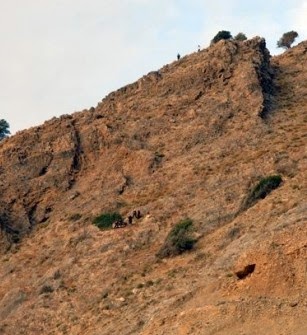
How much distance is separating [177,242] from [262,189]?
4.75 m

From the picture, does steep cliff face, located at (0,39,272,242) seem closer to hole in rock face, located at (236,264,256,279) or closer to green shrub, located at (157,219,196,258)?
green shrub, located at (157,219,196,258)

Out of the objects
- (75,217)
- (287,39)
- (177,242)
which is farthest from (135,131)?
(287,39)

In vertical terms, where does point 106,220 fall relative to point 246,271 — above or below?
above

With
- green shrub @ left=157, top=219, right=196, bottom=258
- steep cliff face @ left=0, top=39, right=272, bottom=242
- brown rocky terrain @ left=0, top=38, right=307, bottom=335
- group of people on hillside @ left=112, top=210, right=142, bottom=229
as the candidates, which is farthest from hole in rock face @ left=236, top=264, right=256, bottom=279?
steep cliff face @ left=0, top=39, right=272, bottom=242

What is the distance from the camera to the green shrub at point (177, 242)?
32562 mm

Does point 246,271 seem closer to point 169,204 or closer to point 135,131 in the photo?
point 169,204

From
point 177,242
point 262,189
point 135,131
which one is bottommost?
point 177,242

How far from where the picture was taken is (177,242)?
32.8m

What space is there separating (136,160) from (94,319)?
52.6ft

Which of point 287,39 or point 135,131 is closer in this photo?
point 135,131

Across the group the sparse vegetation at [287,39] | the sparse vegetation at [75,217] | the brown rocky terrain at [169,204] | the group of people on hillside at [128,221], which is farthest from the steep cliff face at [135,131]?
the sparse vegetation at [287,39]

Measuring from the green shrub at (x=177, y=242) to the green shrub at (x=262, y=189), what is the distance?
3.02 meters

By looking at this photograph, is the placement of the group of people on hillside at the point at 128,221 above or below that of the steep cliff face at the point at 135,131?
below

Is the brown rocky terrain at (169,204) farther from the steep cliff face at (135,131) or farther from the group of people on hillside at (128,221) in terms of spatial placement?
the group of people on hillside at (128,221)
